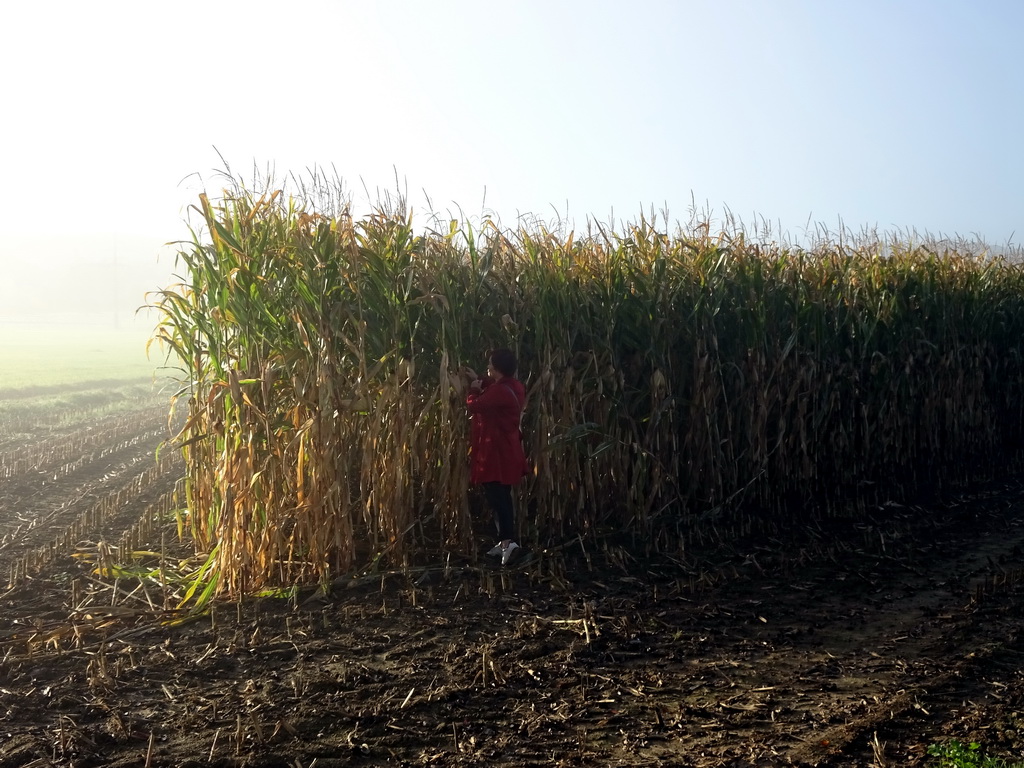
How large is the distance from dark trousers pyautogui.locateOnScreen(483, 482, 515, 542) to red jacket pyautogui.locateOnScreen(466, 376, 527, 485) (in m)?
0.12

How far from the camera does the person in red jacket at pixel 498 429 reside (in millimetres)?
6074

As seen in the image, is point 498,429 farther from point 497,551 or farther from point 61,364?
point 61,364

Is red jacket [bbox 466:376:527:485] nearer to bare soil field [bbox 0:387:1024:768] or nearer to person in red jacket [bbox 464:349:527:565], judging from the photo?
person in red jacket [bbox 464:349:527:565]

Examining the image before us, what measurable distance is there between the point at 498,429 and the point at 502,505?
56 centimetres

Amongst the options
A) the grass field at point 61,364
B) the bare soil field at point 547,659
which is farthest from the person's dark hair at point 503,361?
the grass field at point 61,364

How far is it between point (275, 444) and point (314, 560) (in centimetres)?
80

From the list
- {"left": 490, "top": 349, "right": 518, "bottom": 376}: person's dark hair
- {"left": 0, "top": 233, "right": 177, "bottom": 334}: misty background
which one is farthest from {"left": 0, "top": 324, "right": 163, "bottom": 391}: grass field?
{"left": 0, "top": 233, "right": 177, "bottom": 334}: misty background

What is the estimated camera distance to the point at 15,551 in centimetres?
765

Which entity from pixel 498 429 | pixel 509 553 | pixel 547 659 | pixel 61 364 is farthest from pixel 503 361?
pixel 61 364

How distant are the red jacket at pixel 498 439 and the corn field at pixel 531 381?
21cm

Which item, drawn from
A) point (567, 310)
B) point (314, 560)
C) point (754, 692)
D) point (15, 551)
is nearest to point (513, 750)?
point (754, 692)

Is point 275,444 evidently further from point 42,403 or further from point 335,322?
point 42,403

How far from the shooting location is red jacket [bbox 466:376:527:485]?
20.0 feet

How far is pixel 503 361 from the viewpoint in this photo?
20.1ft
